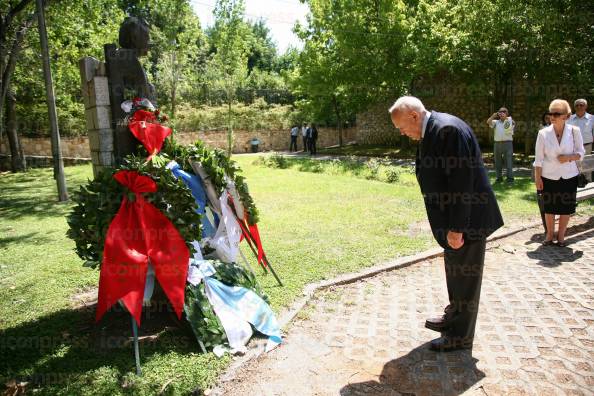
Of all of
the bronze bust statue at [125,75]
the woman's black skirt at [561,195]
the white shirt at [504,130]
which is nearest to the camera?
the bronze bust statue at [125,75]

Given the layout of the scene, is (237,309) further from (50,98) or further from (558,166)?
(50,98)

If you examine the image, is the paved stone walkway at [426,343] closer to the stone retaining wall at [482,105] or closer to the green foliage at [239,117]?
the stone retaining wall at [482,105]

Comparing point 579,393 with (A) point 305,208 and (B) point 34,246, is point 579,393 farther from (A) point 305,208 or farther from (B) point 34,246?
(B) point 34,246

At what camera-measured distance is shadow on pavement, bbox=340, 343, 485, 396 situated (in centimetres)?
316

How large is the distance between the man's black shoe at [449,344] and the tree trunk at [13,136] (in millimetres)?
20623

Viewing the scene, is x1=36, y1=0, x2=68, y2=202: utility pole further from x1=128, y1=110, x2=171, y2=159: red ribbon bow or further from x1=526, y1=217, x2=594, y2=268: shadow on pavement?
x1=526, y1=217, x2=594, y2=268: shadow on pavement

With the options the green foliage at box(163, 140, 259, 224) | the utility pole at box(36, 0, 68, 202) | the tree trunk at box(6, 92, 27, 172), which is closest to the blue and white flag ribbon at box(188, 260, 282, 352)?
the green foliage at box(163, 140, 259, 224)

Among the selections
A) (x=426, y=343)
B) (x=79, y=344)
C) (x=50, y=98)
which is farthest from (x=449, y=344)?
(x=50, y=98)

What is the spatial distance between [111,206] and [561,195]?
583cm

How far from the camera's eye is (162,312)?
4387 millimetres

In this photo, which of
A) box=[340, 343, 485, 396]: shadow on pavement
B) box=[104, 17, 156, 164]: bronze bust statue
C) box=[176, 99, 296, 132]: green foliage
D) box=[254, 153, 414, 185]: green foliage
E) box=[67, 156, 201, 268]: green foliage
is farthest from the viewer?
box=[176, 99, 296, 132]: green foliage

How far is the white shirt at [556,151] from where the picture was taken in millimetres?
5980

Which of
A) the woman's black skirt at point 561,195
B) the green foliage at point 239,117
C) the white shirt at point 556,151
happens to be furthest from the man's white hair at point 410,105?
the green foliage at point 239,117

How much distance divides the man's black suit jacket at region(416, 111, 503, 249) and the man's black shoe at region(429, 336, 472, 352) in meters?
0.84
